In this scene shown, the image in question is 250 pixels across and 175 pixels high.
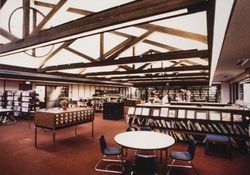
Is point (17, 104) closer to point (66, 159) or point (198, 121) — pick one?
point (66, 159)

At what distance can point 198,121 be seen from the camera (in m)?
5.52

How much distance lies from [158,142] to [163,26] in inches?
111

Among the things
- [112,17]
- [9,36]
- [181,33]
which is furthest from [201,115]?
[9,36]

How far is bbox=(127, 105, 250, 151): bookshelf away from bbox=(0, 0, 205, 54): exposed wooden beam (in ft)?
13.1

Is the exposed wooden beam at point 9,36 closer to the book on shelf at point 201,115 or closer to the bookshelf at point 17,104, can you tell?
the book on shelf at point 201,115

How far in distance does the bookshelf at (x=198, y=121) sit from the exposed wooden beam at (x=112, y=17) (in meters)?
3.99

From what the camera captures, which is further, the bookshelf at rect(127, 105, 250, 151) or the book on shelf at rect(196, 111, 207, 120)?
the book on shelf at rect(196, 111, 207, 120)

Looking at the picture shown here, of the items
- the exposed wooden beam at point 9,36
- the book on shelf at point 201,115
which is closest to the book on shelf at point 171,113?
the book on shelf at point 201,115

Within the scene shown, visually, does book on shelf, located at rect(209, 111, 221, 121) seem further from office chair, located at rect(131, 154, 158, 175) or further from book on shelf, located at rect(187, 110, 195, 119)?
office chair, located at rect(131, 154, 158, 175)

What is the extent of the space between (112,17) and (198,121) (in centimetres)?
458

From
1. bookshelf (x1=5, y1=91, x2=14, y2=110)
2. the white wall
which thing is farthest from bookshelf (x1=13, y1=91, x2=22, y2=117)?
the white wall

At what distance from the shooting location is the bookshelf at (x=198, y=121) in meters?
5.08

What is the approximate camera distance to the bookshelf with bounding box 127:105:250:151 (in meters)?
5.08

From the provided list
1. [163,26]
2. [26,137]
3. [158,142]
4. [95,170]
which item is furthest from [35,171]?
[163,26]
